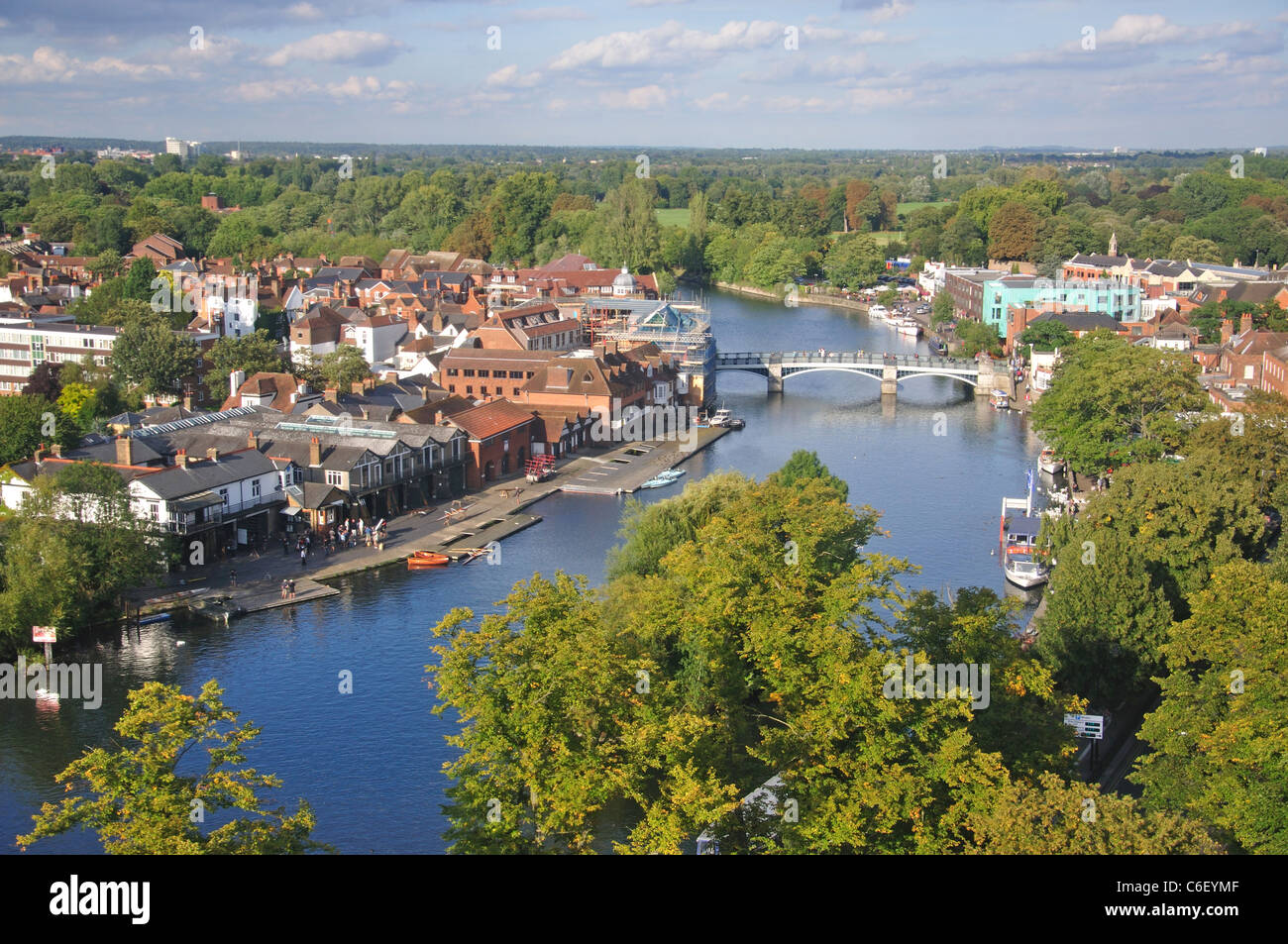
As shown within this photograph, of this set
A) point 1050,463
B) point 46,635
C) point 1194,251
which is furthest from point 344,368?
point 1194,251

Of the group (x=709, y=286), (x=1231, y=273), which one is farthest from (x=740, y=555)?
(x=709, y=286)

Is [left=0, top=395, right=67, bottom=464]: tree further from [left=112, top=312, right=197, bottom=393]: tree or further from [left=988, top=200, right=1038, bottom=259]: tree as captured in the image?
[left=988, top=200, right=1038, bottom=259]: tree

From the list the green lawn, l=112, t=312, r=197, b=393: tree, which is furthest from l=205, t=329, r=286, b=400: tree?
the green lawn

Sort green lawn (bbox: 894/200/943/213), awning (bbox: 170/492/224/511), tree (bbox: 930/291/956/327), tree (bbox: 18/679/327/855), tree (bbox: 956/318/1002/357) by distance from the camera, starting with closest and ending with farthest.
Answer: tree (bbox: 18/679/327/855) < awning (bbox: 170/492/224/511) < tree (bbox: 956/318/1002/357) < tree (bbox: 930/291/956/327) < green lawn (bbox: 894/200/943/213)

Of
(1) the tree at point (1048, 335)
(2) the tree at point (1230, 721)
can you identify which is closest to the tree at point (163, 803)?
(2) the tree at point (1230, 721)
